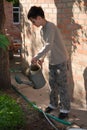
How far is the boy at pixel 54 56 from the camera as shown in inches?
208

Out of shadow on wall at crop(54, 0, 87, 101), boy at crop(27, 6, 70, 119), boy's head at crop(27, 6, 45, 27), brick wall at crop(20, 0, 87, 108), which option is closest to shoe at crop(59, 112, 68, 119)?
boy at crop(27, 6, 70, 119)

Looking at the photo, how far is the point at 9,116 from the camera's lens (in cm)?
465

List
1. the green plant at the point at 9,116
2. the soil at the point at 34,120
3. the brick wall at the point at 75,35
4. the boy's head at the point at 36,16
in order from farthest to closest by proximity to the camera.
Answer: the brick wall at the point at 75,35
the soil at the point at 34,120
the boy's head at the point at 36,16
the green plant at the point at 9,116

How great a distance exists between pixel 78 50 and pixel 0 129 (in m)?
2.47

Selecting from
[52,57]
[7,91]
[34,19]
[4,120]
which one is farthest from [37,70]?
[7,91]

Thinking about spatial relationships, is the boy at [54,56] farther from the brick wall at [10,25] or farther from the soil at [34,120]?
the brick wall at [10,25]

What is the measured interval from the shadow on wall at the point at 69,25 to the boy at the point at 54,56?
0.73 meters

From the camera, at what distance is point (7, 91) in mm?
7516

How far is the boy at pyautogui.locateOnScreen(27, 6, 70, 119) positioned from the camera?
17.4ft

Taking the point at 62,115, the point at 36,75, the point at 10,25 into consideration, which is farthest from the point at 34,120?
the point at 10,25

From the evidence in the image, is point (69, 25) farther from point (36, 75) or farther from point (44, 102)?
point (44, 102)

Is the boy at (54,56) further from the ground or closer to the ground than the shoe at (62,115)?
further from the ground

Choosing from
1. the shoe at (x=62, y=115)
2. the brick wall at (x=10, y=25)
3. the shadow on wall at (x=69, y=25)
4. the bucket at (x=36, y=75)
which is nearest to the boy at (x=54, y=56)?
the shoe at (x=62, y=115)

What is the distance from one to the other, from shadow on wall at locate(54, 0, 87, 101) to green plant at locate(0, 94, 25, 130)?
6.36ft
